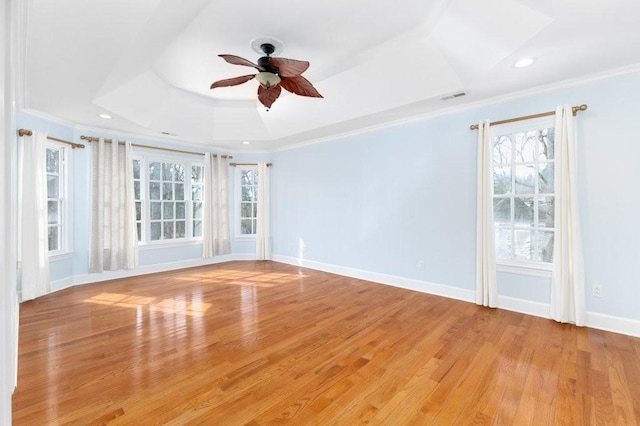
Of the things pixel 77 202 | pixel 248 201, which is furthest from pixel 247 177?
pixel 77 202

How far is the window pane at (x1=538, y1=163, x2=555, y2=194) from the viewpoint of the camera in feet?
11.0

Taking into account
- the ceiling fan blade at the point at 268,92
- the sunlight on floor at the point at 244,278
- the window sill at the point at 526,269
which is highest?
the ceiling fan blade at the point at 268,92

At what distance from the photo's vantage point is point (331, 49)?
319cm

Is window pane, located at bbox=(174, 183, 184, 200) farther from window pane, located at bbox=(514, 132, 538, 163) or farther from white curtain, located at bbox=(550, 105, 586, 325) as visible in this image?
white curtain, located at bbox=(550, 105, 586, 325)

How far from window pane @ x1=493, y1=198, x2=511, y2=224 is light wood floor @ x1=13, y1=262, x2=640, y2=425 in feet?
3.62

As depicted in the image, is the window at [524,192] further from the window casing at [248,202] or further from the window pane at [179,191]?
the window pane at [179,191]

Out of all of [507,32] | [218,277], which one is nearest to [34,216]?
[218,277]

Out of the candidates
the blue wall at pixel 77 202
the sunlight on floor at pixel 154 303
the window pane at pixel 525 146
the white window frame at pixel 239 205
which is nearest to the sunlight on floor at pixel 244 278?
the sunlight on floor at pixel 154 303

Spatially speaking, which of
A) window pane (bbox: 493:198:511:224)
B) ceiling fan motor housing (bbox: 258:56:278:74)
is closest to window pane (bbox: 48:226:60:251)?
ceiling fan motor housing (bbox: 258:56:278:74)

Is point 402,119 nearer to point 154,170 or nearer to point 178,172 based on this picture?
point 178,172

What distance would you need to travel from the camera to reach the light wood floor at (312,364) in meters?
→ 1.82

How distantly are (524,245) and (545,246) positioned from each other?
198 mm

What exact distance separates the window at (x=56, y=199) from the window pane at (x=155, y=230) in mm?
1228

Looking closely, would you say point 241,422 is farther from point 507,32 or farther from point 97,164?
point 97,164
